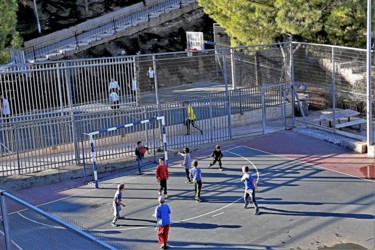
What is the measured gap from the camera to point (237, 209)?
16.1 meters

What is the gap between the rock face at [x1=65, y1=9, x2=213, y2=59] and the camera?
38622 mm

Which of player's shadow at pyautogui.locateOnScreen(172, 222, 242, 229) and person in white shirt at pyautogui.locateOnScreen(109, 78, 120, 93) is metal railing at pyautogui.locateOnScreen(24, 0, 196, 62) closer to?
person in white shirt at pyautogui.locateOnScreen(109, 78, 120, 93)

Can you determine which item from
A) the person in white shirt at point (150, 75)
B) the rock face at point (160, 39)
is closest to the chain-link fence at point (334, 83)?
the person in white shirt at point (150, 75)

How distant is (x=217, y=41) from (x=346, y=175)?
17.9 m

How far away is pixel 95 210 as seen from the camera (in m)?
16.8

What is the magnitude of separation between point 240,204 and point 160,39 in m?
25.6

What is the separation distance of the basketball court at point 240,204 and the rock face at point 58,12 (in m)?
22.3

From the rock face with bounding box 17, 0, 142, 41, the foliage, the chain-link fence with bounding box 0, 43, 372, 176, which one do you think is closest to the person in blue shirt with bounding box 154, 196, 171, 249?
the chain-link fence with bounding box 0, 43, 372, 176

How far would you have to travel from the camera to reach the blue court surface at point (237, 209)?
46.1 feet

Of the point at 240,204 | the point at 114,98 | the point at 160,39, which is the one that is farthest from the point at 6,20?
the point at 240,204

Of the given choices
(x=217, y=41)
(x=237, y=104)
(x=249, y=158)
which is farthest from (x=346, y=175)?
(x=217, y=41)

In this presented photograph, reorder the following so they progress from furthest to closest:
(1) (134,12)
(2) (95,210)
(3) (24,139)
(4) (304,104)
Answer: (1) (134,12) < (4) (304,104) < (3) (24,139) < (2) (95,210)

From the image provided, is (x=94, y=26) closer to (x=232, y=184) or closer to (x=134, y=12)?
(x=134, y=12)

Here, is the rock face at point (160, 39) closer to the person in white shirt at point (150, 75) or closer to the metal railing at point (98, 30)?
the metal railing at point (98, 30)
